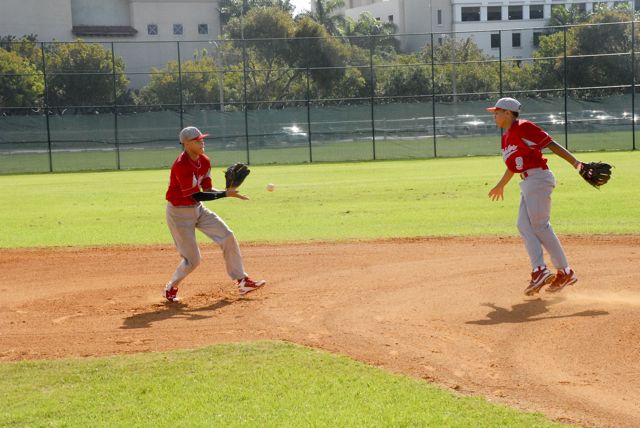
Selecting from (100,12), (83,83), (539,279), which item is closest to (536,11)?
(100,12)

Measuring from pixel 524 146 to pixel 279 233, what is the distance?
7.16 m

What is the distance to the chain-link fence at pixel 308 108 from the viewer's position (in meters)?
38.0

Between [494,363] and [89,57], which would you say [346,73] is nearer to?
[89,57]

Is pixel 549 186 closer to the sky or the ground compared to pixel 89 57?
closer to the ground

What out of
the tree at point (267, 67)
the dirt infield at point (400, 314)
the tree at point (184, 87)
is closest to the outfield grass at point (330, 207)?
the dirt infield at point (400, 314)

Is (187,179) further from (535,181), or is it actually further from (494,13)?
(494,13)

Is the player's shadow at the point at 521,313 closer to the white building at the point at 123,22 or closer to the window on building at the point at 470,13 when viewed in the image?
the white building at the point at 123,22

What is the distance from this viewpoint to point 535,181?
9062 millimetres

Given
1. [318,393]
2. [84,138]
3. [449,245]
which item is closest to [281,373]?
[318,393]

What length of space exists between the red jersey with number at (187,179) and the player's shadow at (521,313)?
3203 mm

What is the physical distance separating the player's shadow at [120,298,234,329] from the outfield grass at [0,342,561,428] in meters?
1.49

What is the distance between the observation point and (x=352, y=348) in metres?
7.39

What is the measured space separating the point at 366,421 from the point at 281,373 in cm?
123

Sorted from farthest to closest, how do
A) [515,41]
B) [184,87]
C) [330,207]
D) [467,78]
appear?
[515,41], [184,87], [467,78], [330,207]
